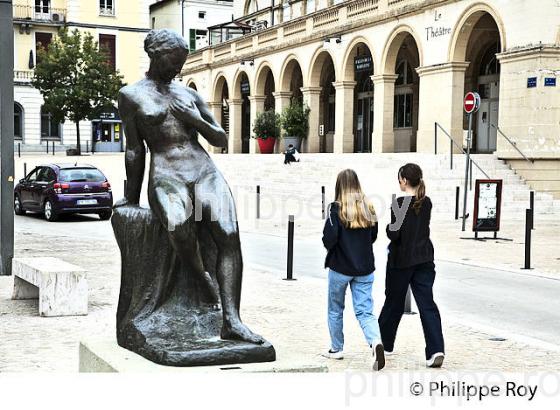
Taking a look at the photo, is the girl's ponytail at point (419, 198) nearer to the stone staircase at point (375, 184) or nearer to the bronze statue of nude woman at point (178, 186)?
the bronze statue of nude woman at point (178, 186)

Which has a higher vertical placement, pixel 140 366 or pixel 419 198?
pixel 419 198

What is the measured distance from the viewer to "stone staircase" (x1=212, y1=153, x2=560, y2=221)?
24281mm

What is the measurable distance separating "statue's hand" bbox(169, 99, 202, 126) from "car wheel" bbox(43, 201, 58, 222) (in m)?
17.5

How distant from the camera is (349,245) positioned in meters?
6.81

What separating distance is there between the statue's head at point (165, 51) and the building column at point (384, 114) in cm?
2974

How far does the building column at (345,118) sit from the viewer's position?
3884 centimetres

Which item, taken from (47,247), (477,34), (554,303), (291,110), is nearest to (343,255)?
(554,303)

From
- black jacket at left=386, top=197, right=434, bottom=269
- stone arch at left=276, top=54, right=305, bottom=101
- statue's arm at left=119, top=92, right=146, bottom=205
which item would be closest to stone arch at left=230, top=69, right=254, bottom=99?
stone arch at left=276, top=54, right=305, bottom=101

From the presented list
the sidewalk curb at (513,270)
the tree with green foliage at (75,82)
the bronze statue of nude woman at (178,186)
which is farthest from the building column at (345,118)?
the bronze statue of nude woman at (178,186)

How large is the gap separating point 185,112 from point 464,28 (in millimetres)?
25656

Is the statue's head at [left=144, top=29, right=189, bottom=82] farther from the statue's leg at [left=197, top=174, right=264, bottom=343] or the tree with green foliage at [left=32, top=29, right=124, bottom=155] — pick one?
the tree with green foliage at [left=32, top=29, right=124, bottom=155]

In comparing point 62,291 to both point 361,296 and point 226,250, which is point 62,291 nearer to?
point 361,296

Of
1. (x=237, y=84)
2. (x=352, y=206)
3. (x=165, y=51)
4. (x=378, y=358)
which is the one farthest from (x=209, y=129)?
(x=237, y=84)

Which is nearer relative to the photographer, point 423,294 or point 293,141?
point 423,294
